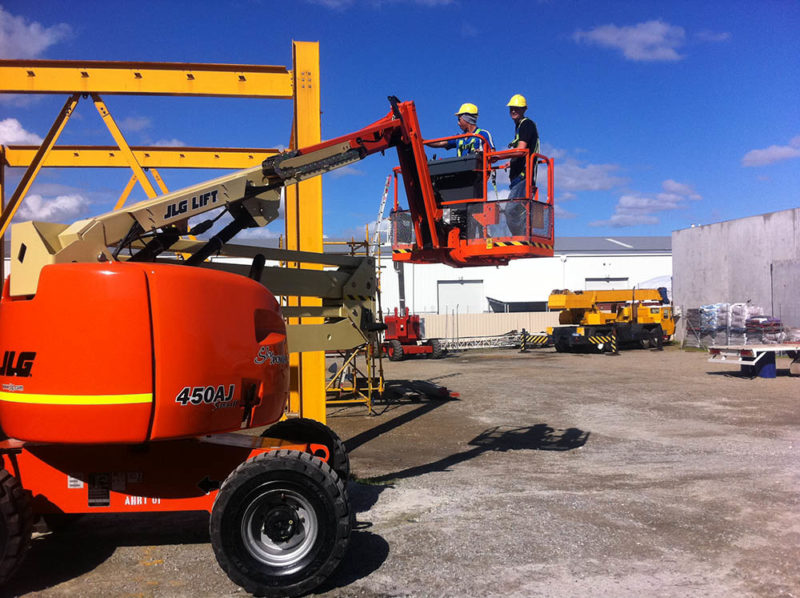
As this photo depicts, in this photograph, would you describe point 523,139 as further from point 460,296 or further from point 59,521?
point 460,296

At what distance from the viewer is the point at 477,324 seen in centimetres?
3878

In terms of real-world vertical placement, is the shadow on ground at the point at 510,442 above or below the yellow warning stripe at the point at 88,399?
below

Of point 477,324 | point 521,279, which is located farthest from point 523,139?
point 521,279

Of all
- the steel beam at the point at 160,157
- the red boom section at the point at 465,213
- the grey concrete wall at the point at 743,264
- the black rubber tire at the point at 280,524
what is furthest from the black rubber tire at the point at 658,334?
the black rubber tire at the point at 280,524

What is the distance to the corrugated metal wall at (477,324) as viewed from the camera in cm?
3809

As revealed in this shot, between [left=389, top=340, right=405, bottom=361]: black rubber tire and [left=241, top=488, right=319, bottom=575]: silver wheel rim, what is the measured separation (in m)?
22.9

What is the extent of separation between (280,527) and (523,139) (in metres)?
5.61

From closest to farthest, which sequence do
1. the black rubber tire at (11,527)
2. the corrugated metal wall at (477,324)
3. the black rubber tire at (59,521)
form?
the black rubber tire at (11,527), the black rubber tire at (59,521), the corrugated metal wall at (477,324)

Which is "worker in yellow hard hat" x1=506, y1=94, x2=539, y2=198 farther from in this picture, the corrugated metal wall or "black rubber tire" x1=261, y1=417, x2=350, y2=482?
the corrugated metal wall

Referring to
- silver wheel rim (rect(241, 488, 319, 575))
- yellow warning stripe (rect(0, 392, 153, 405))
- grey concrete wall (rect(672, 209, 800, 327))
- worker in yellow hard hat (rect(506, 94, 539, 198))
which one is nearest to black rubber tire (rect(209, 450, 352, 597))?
silver wheel rim (rect(241, 488, 319, 575))

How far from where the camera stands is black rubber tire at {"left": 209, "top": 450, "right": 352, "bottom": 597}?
4.76m

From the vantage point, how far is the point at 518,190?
8211 millimetres

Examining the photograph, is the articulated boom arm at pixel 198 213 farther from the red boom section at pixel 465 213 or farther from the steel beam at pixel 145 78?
the steel beam at pixel 145 78

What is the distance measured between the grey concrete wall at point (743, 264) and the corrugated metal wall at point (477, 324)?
8.09 metres
